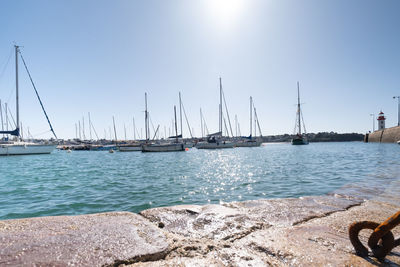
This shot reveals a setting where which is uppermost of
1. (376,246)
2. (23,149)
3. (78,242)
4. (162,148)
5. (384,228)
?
(23,149)

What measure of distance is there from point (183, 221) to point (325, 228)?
6.01 ft

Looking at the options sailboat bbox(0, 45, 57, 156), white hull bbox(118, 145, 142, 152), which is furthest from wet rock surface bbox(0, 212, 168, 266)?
white hull bbox(118, 145, 142, 152)

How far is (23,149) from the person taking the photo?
36688 millimetres

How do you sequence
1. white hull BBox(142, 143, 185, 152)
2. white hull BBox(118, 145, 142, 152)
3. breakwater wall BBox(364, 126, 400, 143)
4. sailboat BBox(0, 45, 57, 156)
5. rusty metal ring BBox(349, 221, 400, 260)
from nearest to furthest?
rusty metal ring BBox(349, 221, 400, 260) < sailboat BBox(0, 45, 57, 156) < white hull BBox(142, 143, 185, 152) < breakwater wall BBox(364, 126, 400, 143) < white hull BBox(118, 145, 142, 152)

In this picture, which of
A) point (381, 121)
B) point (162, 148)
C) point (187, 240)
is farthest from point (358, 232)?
point (381, 121)

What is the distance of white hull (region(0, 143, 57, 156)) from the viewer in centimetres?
3459

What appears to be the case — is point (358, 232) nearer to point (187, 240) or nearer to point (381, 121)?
point (187, 240)

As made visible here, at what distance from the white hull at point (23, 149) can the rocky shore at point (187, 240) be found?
4335 centimetres

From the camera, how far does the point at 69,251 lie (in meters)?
1.88

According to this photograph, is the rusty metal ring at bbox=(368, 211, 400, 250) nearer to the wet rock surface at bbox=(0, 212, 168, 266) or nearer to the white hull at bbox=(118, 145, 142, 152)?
the wet rock surface at bbox=(0, 212, 168, 266)

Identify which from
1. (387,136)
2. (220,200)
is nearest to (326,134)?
(387,136)

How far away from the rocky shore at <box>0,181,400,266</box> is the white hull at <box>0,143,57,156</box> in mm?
43348

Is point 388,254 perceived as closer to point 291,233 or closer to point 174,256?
point 291,233

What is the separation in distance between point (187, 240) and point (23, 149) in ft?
151
